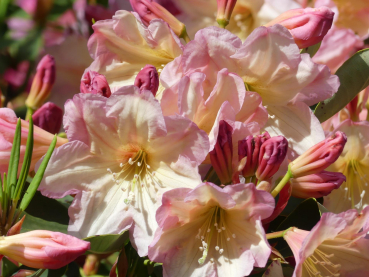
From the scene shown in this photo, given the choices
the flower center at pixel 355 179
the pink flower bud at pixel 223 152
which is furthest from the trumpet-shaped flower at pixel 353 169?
the pink flower bud at pixel 223 152

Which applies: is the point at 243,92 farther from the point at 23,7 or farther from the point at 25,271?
the point at 23,7

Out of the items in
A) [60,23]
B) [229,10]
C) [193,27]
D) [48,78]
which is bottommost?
[60,23]

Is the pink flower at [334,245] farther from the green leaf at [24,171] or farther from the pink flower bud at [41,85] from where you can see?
the pink flower bud at [41,85]

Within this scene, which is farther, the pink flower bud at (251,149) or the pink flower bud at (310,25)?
the pink flower bud at (310,25)

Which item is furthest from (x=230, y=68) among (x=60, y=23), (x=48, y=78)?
(x=60, y=23)

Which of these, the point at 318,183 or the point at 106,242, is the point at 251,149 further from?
the point at 106,242

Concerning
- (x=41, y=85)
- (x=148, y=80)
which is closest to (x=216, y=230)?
(x=148, y=80)
